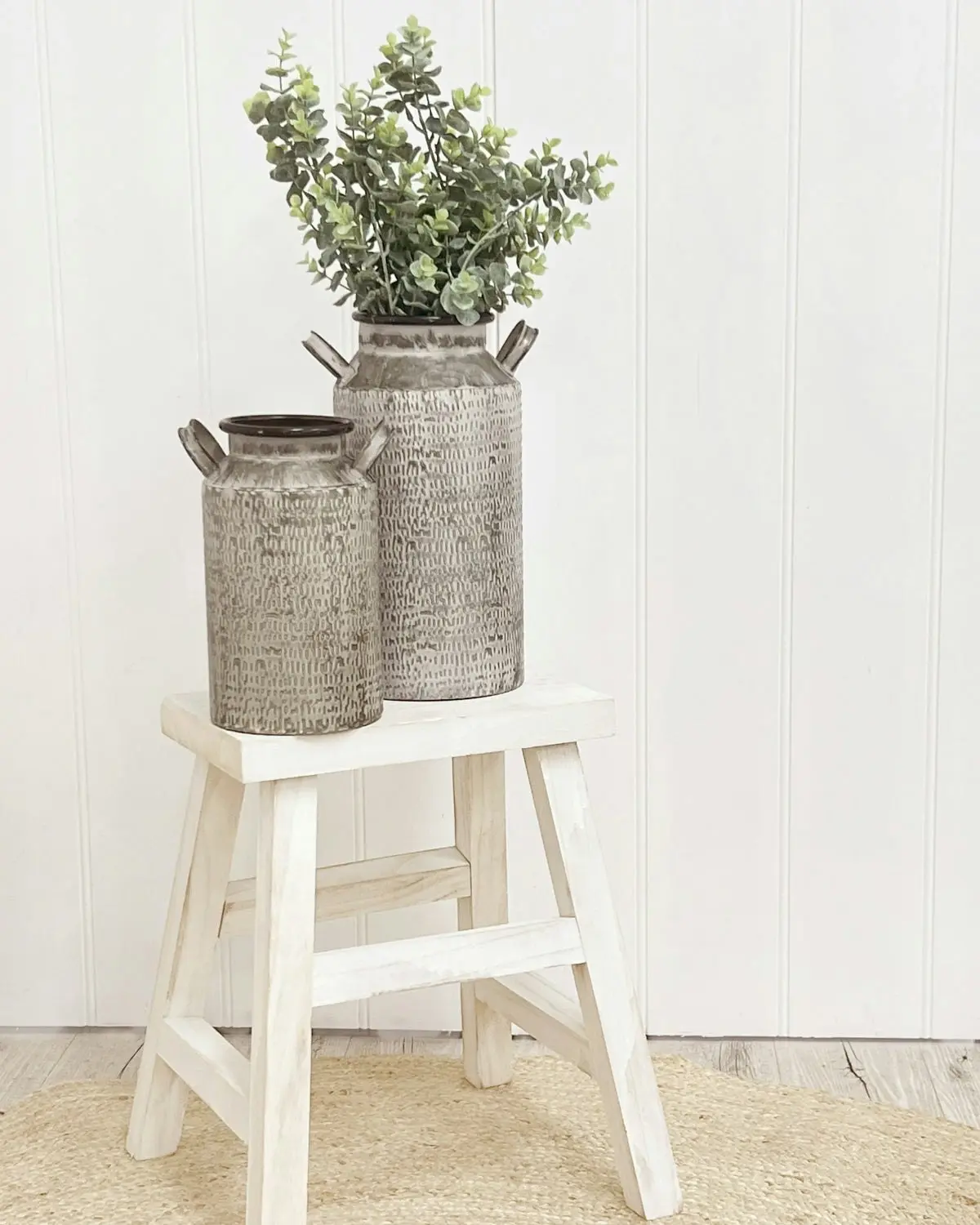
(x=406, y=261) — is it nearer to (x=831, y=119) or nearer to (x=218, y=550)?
(x=218, y=550)

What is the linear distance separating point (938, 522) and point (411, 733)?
700mm

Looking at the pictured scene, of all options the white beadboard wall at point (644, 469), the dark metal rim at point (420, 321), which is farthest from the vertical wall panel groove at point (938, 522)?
the dark metal rim at point (420, 321)

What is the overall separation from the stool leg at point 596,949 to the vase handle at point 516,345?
32cm

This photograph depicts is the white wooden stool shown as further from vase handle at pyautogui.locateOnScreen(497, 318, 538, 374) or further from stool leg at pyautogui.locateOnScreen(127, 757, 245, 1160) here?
vase handle at pyautogui.locateOnScreen(497, 318, 538, 374)

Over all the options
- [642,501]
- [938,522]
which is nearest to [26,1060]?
[642,501]

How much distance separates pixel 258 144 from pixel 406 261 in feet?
1.41

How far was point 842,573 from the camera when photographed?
5.03ft

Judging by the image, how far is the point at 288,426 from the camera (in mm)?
1079

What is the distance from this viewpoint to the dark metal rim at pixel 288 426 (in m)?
1.06

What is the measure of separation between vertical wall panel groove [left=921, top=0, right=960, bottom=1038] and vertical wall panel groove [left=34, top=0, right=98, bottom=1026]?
0.91 metres

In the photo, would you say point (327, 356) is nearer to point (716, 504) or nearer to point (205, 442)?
point (205, 442)

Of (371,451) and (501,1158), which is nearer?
(371,451)

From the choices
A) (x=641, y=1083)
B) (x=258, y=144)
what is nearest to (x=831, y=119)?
(x=258, y=144)

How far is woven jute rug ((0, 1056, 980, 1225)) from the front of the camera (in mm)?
1241
